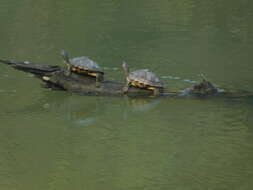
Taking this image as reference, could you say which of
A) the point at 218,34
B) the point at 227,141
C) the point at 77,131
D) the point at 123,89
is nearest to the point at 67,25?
the point at 218,34

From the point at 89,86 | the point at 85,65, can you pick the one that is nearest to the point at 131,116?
the point at 89,86

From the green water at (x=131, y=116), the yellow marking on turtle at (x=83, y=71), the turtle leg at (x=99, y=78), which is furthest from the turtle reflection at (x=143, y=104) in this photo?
the yellow marking on turtle at (x=83, y=71)

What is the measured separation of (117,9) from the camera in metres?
16.8

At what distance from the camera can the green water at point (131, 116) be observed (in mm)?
7082

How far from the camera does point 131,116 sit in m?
9.04

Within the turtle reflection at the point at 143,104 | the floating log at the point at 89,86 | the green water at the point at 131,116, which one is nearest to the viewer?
the green water at the point at 131,116

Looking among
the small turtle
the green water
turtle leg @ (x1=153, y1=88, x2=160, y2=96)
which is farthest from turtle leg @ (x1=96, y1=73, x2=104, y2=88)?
turtle leg @ (x1=153, y1=88, x2=160, y2=96)

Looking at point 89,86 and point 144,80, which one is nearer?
point 144,80

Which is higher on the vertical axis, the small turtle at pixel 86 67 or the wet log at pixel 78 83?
the small turtle at pixel 86 67

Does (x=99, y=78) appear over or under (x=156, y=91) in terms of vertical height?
over

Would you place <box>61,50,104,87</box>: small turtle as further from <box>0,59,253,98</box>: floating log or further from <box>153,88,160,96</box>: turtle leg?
<box>153,88,160,96</box>: turtle leg

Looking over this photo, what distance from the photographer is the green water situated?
279 inches

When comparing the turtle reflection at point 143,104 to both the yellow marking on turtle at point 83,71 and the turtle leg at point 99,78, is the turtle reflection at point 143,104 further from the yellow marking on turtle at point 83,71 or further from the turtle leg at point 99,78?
the yellow marking on turtle at point 83,71

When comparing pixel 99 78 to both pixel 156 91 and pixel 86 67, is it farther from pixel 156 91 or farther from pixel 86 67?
pixel 156 91
